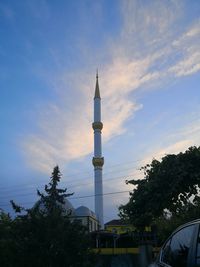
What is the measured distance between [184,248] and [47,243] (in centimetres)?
1276

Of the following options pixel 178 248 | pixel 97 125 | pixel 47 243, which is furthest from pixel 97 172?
Result: pixel 178 248

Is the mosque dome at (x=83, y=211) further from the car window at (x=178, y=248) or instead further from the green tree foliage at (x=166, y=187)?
the car window at (x=178, y=248)

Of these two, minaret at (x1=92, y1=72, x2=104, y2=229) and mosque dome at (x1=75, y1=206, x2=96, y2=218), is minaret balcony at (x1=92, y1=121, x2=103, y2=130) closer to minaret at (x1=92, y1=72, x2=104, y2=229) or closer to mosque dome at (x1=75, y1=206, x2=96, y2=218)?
minaret at (x1=92, y1=72, x2=104, y2=229)

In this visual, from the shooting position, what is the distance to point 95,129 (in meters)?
79.6

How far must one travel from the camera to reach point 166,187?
20.4 m

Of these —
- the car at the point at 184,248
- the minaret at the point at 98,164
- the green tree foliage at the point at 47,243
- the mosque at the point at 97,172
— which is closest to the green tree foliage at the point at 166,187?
the green tree foliage at the point at 47,243

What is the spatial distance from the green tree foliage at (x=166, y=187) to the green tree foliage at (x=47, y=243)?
306 centimetres

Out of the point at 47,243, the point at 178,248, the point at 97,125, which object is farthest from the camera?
the point at 97,125

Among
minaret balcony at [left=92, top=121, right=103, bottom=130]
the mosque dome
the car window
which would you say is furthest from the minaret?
the car window

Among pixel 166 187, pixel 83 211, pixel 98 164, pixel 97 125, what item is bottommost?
pixel 166 187

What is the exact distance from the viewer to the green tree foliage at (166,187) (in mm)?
20156

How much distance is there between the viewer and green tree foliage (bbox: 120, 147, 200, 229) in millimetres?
20156

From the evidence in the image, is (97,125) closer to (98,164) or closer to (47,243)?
(98,164)

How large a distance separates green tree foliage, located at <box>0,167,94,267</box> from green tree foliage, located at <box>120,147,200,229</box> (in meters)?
3.06
